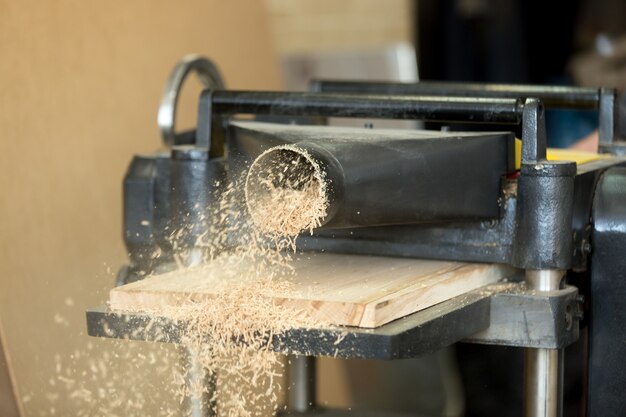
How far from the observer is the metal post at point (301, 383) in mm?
1655

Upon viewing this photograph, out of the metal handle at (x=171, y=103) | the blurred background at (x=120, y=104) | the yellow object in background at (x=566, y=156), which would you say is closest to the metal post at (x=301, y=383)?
the blurred background at (x=120, y=104)

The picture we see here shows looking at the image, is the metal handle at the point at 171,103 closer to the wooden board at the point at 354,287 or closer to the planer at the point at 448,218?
the planer at the point at 448,218

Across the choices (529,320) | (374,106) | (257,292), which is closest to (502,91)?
(374,106)

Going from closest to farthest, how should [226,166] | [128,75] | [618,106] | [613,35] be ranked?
[226,166], [618,106], [128,75], [613,35]

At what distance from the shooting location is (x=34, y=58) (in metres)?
1.88

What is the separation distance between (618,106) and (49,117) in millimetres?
1024

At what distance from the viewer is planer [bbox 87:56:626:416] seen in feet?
3.62

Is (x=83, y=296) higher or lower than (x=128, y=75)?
lower

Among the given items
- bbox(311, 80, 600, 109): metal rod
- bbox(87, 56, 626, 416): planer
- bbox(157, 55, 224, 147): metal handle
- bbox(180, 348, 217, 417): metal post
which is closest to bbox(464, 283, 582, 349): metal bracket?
bbox(87, 56, 626, 416): planer

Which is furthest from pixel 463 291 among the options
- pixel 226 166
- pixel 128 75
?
pixel 128 75

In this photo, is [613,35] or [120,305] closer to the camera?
[120,305]

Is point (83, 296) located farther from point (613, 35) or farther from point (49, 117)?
point (613, 35)

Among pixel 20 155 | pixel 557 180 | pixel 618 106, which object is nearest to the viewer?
pixel 557 180

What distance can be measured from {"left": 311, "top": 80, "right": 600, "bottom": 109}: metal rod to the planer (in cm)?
16
